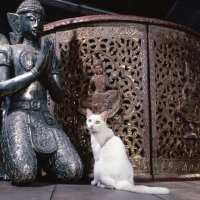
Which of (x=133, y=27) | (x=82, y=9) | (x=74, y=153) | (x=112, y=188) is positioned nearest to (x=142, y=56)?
(x=133, y=27)

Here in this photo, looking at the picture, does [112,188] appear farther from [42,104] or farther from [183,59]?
[183,59]

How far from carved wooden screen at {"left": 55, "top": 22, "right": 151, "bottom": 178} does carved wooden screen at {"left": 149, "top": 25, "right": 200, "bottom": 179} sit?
9cm

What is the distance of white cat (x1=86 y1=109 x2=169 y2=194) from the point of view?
2.19 metres

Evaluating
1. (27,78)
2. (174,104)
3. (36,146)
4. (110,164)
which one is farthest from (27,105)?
(174,104)

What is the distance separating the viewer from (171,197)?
1930 millimetres

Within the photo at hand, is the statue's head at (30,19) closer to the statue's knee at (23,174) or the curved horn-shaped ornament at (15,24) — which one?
the curved horn-shaped ornament at (15,24)

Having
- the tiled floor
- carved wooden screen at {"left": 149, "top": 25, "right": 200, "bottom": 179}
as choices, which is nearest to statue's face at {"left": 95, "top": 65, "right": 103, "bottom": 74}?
carved wooden screen at {"left": 149, "top": 25, "right": 200, "bottom": 179}

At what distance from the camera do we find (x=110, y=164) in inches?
87.8

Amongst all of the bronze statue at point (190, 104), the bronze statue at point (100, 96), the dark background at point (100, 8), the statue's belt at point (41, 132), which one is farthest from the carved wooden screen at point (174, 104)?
the dark background at point (100, 8)

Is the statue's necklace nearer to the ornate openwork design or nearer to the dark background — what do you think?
the ornate openwork design

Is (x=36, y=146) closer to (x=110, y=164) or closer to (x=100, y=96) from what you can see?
(x=110, y=164)

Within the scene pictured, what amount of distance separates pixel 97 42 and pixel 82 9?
90.6 inches

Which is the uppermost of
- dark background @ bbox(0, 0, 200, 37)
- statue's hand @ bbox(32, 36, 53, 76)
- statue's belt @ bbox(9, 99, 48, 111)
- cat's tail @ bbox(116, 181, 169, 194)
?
dark background @ bbox(0, 0, 200, 37)

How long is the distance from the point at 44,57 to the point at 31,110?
43 centimetres
